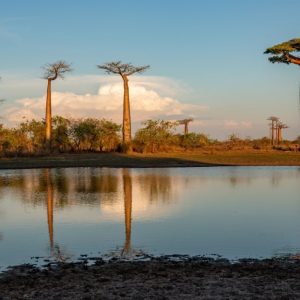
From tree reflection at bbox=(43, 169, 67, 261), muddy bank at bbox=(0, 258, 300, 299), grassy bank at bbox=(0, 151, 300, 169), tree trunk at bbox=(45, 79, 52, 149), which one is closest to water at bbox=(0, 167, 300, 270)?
tree reflection at bbox=(43, 169, 67, 261)

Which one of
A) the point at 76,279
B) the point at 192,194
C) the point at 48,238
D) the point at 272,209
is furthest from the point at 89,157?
the point at 76,279

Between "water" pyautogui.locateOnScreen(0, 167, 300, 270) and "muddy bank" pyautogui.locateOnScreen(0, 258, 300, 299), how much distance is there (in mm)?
957

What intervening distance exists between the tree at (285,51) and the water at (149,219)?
6.51 m

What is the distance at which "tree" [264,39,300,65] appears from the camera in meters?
25.4

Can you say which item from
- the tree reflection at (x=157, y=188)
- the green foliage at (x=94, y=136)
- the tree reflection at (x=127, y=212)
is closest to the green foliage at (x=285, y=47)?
the tree reflection at (x=157, y=188)

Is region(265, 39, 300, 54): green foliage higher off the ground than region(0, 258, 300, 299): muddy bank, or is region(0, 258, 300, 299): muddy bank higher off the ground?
region(265, 39, 300, 54): green foliage

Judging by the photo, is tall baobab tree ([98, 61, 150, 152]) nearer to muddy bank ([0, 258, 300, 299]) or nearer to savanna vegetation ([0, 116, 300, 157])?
savanna vegetation ([0, 116, 300, 157])

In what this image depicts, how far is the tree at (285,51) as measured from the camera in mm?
25406

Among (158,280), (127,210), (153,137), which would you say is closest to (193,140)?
(153,137)

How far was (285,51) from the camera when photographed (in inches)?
1007

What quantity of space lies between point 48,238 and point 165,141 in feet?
129

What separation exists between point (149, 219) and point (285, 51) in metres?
15.0

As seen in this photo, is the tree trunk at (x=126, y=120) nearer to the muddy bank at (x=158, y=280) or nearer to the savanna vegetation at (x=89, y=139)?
the savanna vegetation at (x=89, y=139)

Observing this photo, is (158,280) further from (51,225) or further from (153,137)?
(153,137)
